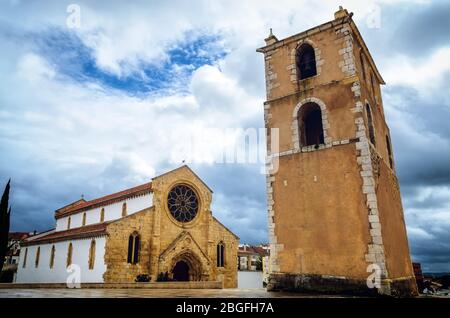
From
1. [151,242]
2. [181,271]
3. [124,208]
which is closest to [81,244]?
[124,208]

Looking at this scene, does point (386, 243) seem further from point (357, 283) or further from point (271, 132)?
point (271, 132)

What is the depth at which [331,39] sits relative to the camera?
15.0m

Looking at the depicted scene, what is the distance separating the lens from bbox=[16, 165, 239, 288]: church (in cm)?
2580

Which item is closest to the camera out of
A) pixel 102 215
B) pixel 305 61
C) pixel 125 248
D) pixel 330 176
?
pixel 330 176

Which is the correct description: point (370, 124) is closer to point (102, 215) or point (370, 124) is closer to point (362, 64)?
point (362, 64)

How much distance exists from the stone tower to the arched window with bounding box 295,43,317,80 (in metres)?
0.05

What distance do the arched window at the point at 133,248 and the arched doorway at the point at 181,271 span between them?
4.27 m

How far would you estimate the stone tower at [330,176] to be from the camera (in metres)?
12.0

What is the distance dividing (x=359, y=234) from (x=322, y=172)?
2710 millimetres

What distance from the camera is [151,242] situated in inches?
1091

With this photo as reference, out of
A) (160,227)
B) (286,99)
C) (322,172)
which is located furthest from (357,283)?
(160,227)

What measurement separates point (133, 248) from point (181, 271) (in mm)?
5584
